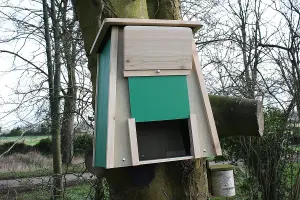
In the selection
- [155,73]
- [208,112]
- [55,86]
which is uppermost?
[55,86]

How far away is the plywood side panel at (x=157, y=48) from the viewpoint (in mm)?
1390

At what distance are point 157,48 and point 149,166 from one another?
540mm

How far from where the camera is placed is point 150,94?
1417 mm

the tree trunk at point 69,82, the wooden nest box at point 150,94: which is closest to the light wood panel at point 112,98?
the wooden nest box at point 150,94

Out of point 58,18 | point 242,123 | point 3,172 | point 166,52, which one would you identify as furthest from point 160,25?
point 3,172

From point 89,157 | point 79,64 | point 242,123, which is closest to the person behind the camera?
point 242,123

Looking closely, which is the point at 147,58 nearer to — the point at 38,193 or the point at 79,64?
the point at 38,193

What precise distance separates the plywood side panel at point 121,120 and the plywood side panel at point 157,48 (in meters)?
0.05

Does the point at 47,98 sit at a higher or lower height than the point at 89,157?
higher

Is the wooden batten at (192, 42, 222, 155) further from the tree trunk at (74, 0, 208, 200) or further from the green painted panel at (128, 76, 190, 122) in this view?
the tree trunk at (74, 0, 208, 200)

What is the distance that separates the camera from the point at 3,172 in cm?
747

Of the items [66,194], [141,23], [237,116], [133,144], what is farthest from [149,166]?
[66,194]

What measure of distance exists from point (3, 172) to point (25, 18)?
3.76 meters

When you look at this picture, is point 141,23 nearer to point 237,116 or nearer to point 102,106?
point 102,106
